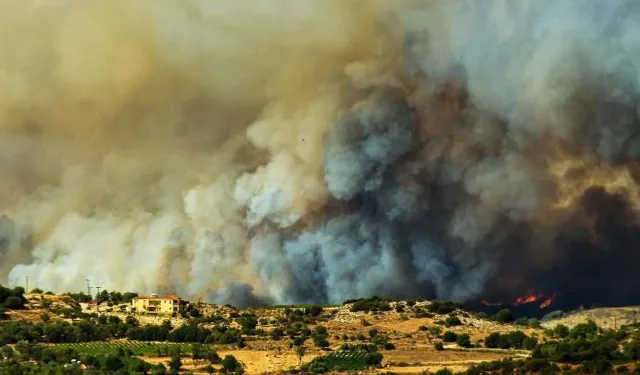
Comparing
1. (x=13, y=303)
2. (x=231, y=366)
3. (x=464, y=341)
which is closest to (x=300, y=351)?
(x=231, y=366)

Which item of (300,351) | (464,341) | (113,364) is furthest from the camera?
(464,341)

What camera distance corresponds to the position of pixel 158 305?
262 feet

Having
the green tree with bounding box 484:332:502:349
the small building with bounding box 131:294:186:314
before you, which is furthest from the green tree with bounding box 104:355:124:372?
the green tree with bounding box 484:332:502:349

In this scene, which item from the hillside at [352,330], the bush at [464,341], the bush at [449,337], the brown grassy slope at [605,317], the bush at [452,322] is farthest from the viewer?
the bush at [452,322]

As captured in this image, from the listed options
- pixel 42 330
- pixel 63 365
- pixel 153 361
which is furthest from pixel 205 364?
pixel 42 330

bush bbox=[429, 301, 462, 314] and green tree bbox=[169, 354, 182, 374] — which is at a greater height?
bush bbox=[429, 301, 462, 314]

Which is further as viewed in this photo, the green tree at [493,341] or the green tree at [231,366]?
the green tree at [493,341]

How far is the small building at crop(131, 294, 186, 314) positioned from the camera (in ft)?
261

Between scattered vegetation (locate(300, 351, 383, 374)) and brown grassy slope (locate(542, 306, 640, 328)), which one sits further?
brown grassy slope (locate(542, 306, 640, 328))

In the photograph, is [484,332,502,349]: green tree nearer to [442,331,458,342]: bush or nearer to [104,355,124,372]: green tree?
[442,331,458,342]: bush

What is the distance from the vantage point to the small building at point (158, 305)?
79.6 meters

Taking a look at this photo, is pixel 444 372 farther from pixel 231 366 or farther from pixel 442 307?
pixel 442 307

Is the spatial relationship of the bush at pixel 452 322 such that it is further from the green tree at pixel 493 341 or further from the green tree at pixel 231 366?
the green tree at pixel 231 366

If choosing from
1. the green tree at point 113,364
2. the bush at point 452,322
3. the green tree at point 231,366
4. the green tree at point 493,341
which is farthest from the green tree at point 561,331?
the green tree at point 113,364
